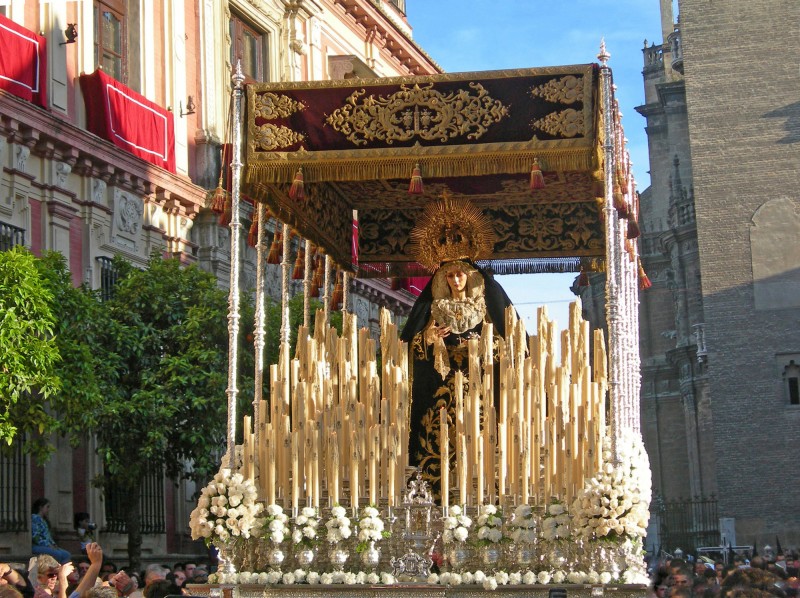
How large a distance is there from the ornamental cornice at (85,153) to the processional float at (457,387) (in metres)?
8.43

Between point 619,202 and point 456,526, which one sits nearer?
point 456,526

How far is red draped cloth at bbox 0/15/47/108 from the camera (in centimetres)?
1844

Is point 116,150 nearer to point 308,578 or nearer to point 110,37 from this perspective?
point 110,37

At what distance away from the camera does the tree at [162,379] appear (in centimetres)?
1742

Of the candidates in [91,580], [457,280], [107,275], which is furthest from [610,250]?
[107,275]

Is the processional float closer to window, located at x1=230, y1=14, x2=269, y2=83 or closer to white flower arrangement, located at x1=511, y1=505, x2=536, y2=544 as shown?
white flower arrangement, located at x1=511, y1=505, x2=536, y2=544

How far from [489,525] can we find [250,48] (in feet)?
60.9

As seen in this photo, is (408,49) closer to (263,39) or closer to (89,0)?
(263,39)

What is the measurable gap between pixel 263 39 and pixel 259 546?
60.5ft

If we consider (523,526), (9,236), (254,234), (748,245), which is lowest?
(523,526)

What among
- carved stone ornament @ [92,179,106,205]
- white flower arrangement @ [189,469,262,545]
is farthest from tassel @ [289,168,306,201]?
carved stone ornament @ [92,179,106,205]

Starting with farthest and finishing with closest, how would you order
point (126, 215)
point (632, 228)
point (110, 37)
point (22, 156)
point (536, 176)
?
1. point (110, 37)
2. point (126, 215)
3. point (22, 156)
4. point (632, 228)
5. point (536, 176)

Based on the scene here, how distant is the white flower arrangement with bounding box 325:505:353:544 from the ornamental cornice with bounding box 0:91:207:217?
10.2 meters

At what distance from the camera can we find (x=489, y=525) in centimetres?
970
